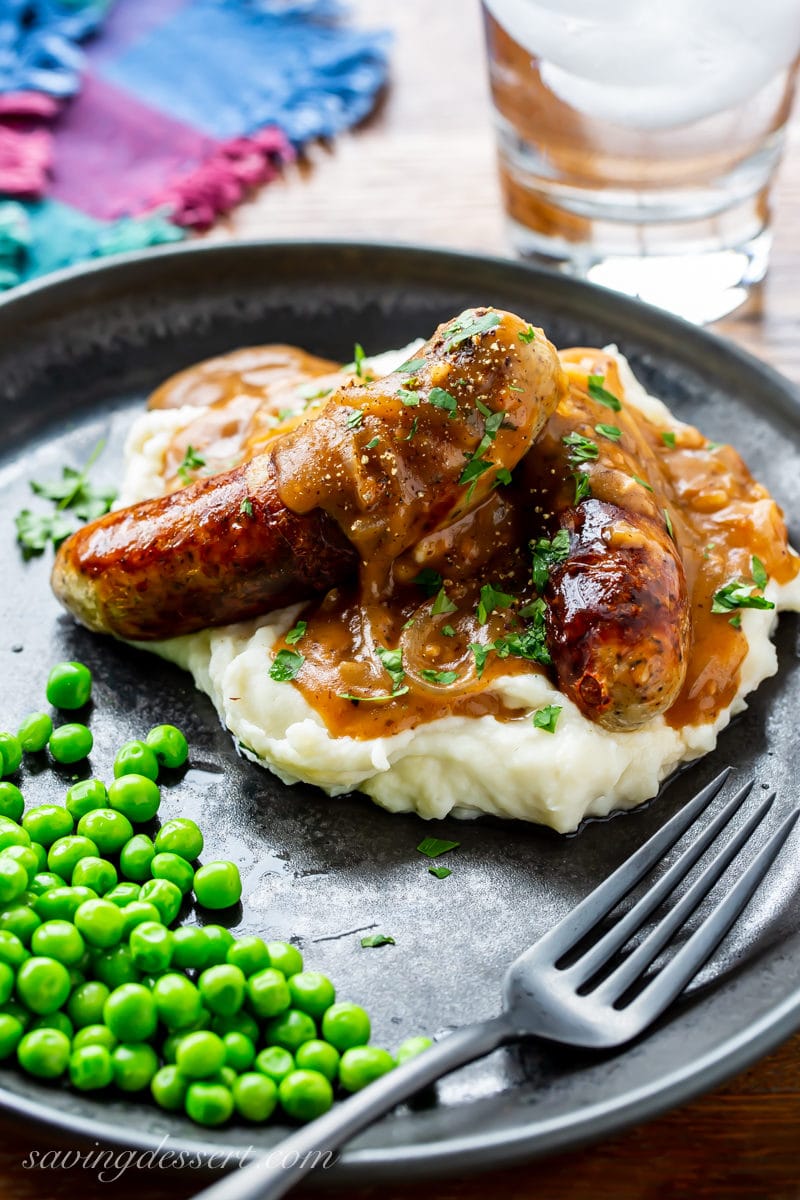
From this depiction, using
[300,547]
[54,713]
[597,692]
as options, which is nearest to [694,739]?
[597,692]

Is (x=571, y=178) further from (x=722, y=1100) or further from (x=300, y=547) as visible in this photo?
(x=722, y=1100)

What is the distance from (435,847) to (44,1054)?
1.26m

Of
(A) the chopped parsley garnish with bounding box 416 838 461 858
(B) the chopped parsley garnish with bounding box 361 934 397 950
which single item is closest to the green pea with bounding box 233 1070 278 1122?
(B) the chopped parsley garnish with bounding box 361 934 397 950

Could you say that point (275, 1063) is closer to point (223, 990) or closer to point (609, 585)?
point (223, 990)

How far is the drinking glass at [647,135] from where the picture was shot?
5.28 metres

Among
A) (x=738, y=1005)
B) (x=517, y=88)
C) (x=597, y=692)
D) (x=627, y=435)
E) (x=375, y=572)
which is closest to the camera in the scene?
(x=738, y=1005)

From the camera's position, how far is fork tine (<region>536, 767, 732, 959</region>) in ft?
11.5

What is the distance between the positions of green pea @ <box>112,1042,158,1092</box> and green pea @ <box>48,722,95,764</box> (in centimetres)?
111

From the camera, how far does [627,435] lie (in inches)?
173

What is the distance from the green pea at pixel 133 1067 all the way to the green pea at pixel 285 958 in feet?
1.32

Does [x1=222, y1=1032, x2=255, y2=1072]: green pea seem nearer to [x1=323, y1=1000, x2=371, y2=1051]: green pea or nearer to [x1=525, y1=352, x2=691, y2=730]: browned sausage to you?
[x1=323, y1=1000, x2=371, y2=1051]: green pea

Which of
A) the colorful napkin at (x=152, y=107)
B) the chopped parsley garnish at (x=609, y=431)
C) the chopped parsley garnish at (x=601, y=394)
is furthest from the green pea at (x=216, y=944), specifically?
the colorful napkin at (x=152, y=107)

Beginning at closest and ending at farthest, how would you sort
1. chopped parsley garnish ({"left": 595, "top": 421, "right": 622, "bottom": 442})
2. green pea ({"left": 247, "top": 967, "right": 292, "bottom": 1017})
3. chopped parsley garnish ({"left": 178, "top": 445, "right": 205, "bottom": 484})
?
green pea ({"left": 247, "top": 967, "right": 292, "bottom": 1017}) → chopped parsley garnish ({"left": 595, "top": 421, "right": 622, "bottom": 442}) → chopped parsley garnish ({"left": 178, "top": 445, "right": 205, "bottom": 484})

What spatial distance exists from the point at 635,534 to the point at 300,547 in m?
0.99
